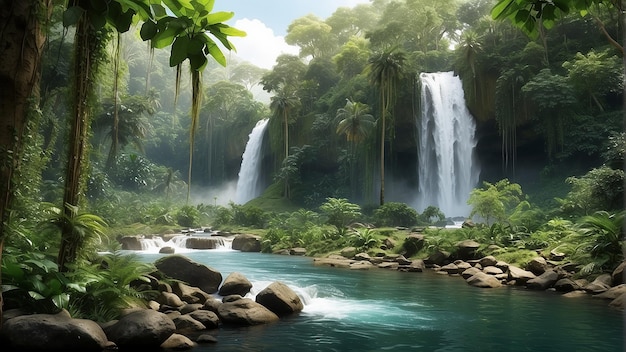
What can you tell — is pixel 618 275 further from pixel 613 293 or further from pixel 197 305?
pixel 197 305

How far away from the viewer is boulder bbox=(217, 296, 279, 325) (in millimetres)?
7801

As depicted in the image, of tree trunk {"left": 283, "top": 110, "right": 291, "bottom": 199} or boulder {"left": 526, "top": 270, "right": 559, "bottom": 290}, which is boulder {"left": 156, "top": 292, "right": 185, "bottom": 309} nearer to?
boulder {"left": 526, "top": 270, "right": 559, "bottom": 290}

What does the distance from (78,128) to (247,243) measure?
18.8 m

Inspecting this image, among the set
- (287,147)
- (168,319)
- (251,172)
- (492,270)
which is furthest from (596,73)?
(251,172)

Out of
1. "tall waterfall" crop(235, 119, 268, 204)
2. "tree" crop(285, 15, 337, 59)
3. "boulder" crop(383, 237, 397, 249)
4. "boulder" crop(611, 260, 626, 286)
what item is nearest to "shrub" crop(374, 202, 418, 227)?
"boulder" crop(383, 237, 397, 249)

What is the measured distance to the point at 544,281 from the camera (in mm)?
12211

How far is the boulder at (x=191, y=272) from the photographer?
1012cm

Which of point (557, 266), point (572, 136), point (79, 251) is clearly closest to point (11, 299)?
point (79, 251)

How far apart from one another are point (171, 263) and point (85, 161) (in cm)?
382

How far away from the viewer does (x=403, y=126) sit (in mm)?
36750

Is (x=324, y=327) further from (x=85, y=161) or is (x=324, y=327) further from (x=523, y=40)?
(x=523, y=40)

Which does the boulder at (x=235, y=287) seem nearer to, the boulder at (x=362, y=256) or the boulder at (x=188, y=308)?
the boulder at (x=188, y=308)

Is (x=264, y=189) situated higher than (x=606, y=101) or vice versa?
(x=606, y=101)

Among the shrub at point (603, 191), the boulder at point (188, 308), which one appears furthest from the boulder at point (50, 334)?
the shrub at point (603, 191)
